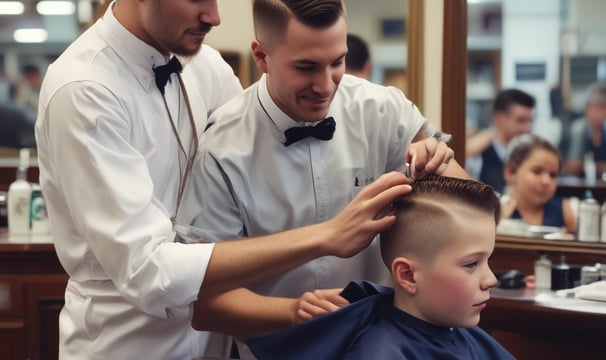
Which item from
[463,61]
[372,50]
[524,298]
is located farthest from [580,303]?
[372,50]

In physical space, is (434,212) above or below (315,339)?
above

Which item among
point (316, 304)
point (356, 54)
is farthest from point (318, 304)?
point (356, 54)

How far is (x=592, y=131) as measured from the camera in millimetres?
5816

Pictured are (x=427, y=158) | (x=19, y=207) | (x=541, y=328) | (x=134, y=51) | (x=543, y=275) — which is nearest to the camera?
(x=427, y=158)

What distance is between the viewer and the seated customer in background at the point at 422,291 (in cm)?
191

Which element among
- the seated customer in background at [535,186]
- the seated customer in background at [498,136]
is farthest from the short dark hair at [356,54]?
the seated customer in background at [535,186]

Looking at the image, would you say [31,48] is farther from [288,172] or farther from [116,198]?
[116,198]

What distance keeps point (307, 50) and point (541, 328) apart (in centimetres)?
125

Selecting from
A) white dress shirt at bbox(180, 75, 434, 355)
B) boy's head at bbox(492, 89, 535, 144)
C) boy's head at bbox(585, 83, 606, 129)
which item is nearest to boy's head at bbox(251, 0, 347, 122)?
white dress shirt at bbox(180, 75, 434, 355)

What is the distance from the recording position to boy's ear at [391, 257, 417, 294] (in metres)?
1.96

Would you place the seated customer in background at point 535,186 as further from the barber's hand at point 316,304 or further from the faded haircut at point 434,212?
the barber's hand at point 316,304

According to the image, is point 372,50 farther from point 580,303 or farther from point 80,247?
point 80,247

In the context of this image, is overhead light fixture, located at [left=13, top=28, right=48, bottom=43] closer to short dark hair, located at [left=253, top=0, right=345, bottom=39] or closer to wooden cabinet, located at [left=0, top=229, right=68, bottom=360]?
wooden cabinet, located at [left=0, top=229, right=68, bottom=360]

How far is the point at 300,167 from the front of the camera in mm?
2273
